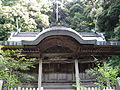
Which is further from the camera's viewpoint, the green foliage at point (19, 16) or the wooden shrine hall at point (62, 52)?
the green foliage at point (19, 16)

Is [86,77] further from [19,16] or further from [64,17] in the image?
[64,17]

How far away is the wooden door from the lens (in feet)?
26.2

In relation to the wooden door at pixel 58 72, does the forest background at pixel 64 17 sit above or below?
above

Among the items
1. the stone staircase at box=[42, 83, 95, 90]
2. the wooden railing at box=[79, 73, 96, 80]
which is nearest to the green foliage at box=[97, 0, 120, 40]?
the wooden railing at box=[79, 73, 96, 80]

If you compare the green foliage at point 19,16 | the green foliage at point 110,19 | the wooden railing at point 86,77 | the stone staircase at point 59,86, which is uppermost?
the green foliage at point 19,16

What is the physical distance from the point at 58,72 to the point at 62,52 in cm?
138

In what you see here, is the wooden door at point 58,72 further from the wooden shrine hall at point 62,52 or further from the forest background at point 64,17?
the forest background at point 64,17

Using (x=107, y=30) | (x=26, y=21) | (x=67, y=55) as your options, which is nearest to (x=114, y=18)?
(x=107, y=30)

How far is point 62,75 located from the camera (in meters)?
8.09

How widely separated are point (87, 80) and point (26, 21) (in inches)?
600

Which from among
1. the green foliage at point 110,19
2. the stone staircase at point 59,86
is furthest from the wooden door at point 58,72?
the green foliage at point 110,19

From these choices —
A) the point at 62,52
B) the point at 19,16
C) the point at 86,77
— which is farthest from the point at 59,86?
the point at 19,16

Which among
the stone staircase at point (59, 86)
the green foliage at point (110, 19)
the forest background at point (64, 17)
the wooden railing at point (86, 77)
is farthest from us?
the forest background at point (64, 17)

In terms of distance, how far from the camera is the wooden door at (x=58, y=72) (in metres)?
7.97
